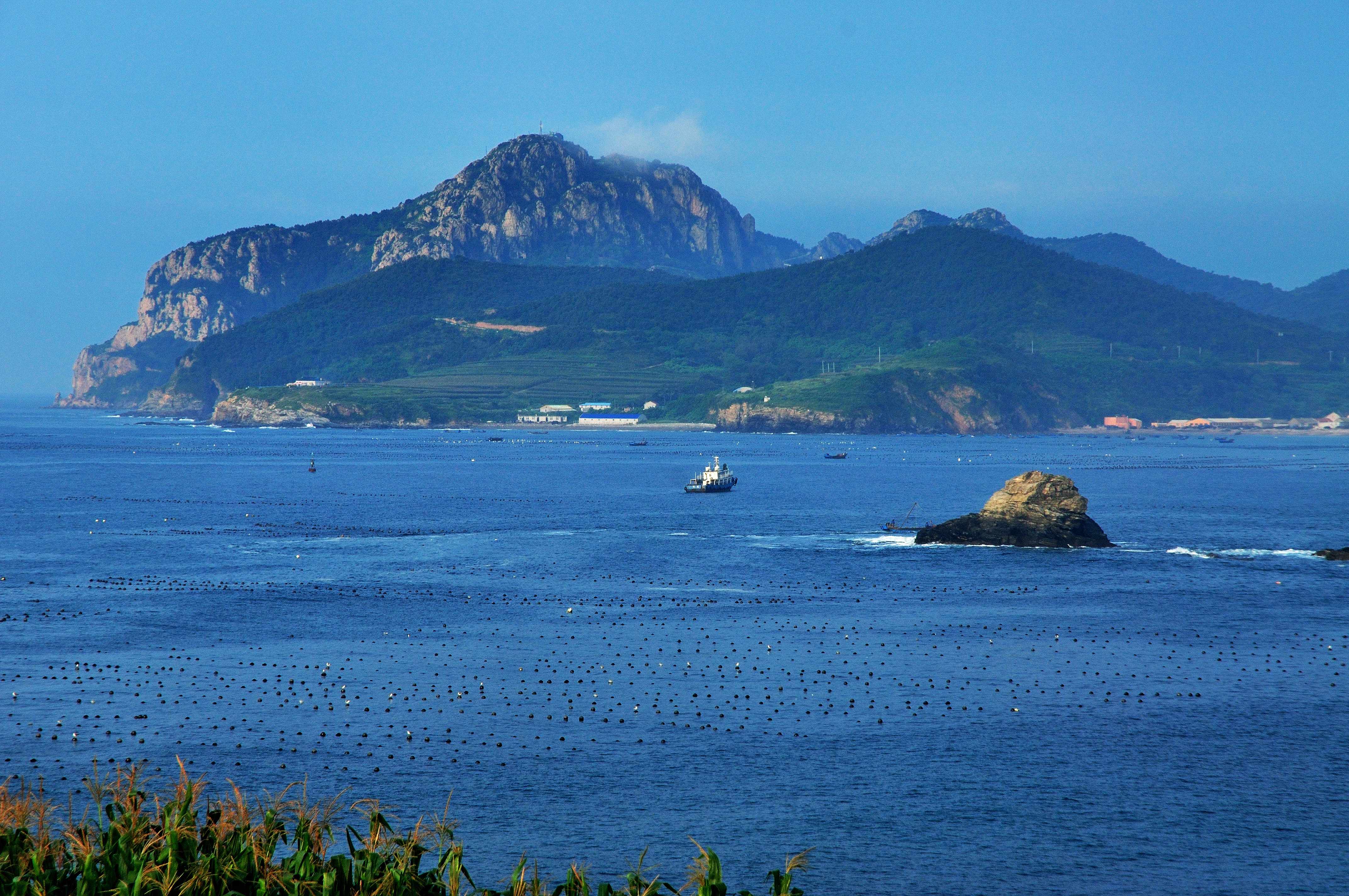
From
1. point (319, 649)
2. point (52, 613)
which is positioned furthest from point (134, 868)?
point (52, 613)

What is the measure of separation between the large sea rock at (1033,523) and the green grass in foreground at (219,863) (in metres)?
101

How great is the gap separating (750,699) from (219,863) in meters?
37.5

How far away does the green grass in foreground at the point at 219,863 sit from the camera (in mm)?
29469

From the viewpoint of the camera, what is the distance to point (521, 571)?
11200cm

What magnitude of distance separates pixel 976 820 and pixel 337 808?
2444 centimetres

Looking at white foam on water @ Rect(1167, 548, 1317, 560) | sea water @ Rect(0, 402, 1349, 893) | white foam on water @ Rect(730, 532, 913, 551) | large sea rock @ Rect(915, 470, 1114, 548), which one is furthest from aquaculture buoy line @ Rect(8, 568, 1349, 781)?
white foam on water @ Rect(1167, 548, 1317, 560)

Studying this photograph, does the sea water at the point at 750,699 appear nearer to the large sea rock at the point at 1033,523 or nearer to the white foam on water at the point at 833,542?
the large sea rock at the point at 1033,523

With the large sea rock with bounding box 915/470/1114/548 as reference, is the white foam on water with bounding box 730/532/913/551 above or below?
below

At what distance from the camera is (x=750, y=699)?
64.7 meters

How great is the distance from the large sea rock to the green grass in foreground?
100520 mm

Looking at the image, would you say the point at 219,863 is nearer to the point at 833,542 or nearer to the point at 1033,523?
the point at 833,542

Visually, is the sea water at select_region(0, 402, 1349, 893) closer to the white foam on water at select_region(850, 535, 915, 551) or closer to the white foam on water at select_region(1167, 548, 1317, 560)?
the white foam on water at select_region(1167, 548, 1317, 560)

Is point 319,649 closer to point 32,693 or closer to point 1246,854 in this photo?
point 32,693

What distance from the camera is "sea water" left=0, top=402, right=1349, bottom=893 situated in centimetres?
4578
